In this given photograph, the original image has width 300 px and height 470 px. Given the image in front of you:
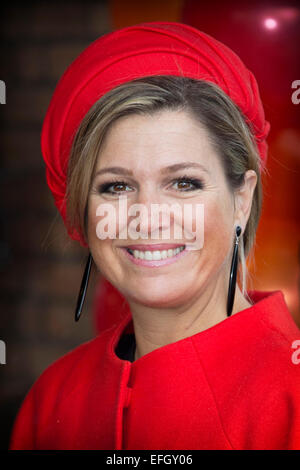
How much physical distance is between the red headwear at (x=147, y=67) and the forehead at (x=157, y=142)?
0.08 metres

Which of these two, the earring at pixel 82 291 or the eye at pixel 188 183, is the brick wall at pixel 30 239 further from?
the eye at pixel 188 183

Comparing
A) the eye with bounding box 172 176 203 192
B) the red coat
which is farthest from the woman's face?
the red coat

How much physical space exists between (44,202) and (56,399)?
3.71ft

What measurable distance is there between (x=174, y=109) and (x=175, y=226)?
23 cm

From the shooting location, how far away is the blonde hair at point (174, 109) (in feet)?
3.85

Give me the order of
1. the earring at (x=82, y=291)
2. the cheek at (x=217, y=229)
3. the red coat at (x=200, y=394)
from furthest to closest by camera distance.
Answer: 1. the earring at (x=82, y=291)
2. the cheek at (x=217, y=229)
3. the red coat at (x=200, y=394)

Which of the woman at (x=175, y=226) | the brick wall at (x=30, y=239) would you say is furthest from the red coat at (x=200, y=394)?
the brick wall at (x=30, y=239)

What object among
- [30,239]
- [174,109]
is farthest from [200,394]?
[30,239]

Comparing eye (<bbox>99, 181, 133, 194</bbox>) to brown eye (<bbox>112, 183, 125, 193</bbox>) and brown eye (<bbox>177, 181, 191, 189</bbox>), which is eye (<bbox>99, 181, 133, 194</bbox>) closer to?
brown eye (<bbox>112, 183, 125, 193</bbox>)

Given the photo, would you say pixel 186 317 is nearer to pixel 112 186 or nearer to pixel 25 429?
pixel 112 186

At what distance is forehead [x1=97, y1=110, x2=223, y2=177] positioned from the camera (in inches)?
44.8

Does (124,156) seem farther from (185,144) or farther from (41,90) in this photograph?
(41,90)

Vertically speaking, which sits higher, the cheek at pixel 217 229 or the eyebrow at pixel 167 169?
the eyebrow at pixel 167 169

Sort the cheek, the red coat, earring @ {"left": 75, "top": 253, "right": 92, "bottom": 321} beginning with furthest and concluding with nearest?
earring @ {"left": 75, "top": 253, "right": 92, "bottom": 321} → the cheek → the red coat
